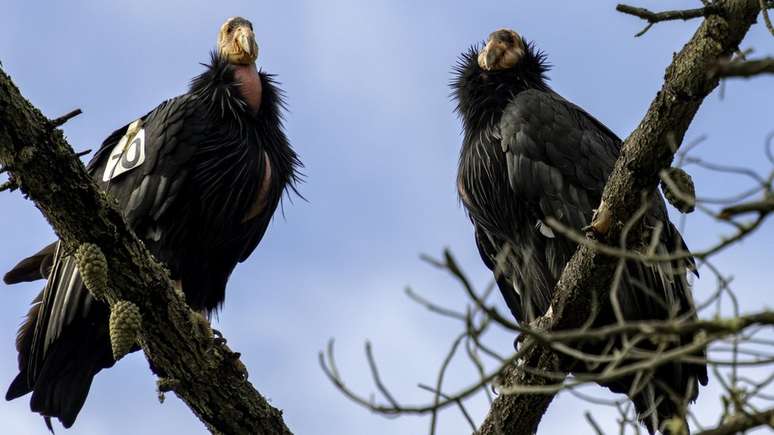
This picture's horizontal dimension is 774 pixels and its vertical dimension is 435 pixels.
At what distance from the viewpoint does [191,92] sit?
24.2 ft

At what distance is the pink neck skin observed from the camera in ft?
24.1

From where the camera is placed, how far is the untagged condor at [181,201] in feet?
20.4

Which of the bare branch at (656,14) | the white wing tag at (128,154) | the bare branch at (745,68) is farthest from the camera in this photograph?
the white wing tag at (128,154)

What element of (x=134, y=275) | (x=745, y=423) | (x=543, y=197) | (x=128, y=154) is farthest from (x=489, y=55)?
(x=745, y=423)

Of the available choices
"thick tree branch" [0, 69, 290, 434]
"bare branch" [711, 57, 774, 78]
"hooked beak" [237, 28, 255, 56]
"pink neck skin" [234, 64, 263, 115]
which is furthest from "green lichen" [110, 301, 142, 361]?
"bare branch" [711, 57, 774, 78]

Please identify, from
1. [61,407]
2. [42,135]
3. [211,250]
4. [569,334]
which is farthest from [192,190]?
[569,334]

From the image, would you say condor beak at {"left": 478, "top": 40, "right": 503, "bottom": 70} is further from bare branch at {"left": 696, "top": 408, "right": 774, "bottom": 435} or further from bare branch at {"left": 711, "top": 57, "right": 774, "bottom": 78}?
bare branch at {"left": 711, "top": 57, "right": 774, "bottom": 78}

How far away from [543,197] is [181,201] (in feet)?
6.89

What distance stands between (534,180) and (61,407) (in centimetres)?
285

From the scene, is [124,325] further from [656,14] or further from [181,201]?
[656,14]

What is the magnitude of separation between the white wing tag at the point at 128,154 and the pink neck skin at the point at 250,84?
0.69m

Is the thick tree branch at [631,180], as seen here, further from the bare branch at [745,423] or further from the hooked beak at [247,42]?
the hooked beak at [247,42]

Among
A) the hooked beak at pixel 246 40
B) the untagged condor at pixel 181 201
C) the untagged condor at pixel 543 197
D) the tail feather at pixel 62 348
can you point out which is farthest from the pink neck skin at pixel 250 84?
the tail feather at pixel 62 348

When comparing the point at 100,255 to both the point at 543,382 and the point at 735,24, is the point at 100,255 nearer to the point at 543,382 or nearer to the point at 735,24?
the point at 543,382
